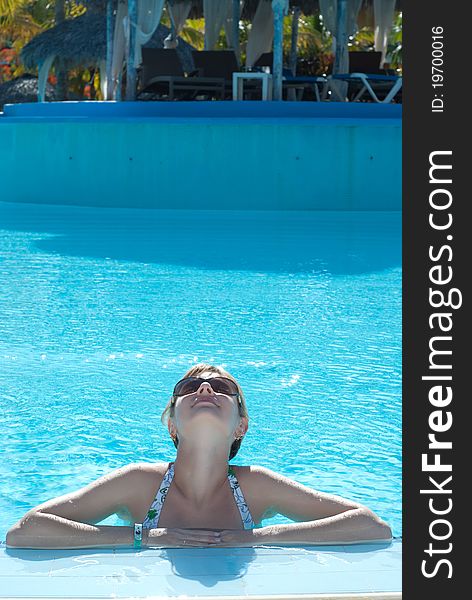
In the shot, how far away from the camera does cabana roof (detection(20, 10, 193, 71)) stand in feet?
75.0

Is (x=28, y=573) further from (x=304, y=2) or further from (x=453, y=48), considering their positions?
(x=304, y=2)

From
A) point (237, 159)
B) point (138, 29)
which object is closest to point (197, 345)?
point (237, 159)

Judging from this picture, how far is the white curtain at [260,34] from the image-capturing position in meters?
19.2

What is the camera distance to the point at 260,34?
19297 mm

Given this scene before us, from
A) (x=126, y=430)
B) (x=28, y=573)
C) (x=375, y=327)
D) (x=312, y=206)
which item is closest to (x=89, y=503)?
(x=28, y=573)

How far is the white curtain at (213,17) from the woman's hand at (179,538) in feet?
53.2

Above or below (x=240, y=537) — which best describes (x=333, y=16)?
above

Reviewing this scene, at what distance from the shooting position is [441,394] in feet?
5.49

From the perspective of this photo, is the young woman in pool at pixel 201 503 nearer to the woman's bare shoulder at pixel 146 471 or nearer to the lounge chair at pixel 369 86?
the woman's bare shoulder at pixel 146 471

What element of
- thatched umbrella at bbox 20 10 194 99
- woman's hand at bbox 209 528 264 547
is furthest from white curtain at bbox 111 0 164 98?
woman's hand at bbox 209 528 264 547

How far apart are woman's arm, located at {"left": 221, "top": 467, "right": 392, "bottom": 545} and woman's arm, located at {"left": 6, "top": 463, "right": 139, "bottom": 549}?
1.03ft

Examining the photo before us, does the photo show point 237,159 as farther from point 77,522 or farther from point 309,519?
point 77,522

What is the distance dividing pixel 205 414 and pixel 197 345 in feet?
11.4

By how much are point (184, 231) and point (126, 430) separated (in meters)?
Result: 5.88
